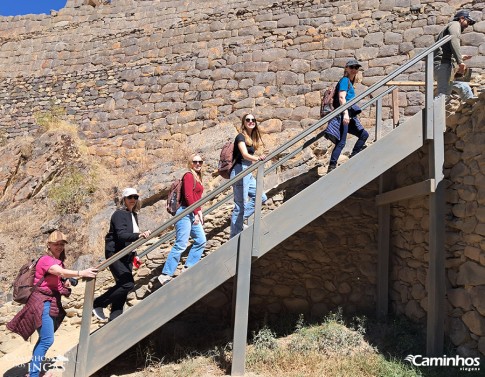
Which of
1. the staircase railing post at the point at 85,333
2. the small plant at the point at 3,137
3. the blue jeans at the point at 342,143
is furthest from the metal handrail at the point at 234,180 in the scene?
the small plant at the point at 3,137

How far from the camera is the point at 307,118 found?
10000 millimetres

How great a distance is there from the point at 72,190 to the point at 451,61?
7409mm

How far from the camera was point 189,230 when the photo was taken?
17.2ft

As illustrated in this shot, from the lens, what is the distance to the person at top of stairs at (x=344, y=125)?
5461 millimetres

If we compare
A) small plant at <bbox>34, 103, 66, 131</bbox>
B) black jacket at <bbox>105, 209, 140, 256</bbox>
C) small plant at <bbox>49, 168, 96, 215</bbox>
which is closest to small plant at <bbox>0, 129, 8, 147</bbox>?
small plant at <bbox>34, 103, 66, 131</bbox>

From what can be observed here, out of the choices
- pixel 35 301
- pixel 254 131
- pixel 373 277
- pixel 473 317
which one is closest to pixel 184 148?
pixel 254 131

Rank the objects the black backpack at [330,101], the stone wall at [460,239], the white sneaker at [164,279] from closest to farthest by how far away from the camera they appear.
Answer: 1. the stone wall at [460,239]
2. the white sneaker at [164,279]
3. the black backpack at [330,101]

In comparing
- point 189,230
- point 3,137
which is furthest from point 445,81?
point 3,137

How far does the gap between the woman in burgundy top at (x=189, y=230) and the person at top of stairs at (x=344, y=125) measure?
1.66 m

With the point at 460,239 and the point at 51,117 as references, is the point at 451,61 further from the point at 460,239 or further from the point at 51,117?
the point at 51,117

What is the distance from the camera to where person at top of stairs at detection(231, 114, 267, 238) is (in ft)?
17.5

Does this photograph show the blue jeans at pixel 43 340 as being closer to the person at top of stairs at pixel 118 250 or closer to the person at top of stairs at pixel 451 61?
the person at top of stairs at pixel 118 250

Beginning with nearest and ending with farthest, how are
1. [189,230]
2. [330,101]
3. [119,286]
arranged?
[119,286] → [189,230] → [330,101]

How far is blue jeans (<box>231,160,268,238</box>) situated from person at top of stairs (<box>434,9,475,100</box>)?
96.9 inches
